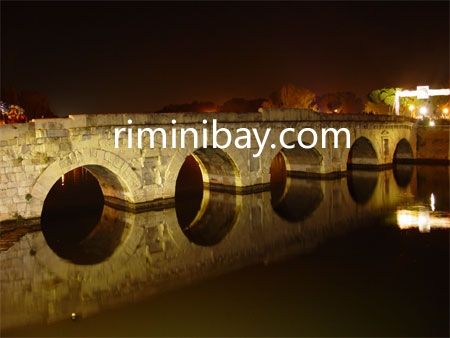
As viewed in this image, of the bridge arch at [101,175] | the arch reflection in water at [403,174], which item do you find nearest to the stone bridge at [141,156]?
the bridge arch at [101,175]

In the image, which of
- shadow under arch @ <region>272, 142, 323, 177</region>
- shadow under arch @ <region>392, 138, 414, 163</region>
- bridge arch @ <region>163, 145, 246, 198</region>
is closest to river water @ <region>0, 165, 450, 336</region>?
bridge arch @ <region>163, 145, 246, 198</region>

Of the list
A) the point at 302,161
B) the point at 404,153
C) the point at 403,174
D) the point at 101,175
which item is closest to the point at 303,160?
the point at 302,161

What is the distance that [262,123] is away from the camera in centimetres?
1991

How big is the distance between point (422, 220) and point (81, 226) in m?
12.0

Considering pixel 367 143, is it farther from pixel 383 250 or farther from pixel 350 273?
pixel 350 273

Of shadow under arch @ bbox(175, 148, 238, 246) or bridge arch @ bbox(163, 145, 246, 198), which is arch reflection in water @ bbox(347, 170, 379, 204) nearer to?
bridge arch @ bbox(163, 145, 246, 198)

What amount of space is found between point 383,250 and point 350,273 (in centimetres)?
222

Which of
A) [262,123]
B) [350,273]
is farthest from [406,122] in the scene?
[350,273]

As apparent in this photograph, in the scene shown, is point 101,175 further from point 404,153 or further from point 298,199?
point 404,153

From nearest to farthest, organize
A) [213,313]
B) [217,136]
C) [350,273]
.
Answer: [213,313], [350,273], [217,136]

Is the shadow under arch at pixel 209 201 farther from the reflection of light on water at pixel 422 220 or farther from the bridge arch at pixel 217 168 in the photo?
the reflection of light on water at pixel 422 220

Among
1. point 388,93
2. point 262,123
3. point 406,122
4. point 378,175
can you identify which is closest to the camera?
point 262,123

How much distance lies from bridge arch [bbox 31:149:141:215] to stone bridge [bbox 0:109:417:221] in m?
0.03

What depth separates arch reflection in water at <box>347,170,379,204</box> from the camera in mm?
19750
